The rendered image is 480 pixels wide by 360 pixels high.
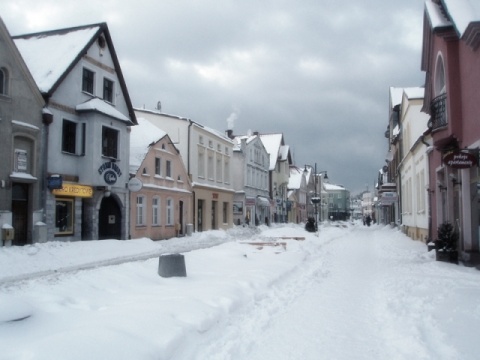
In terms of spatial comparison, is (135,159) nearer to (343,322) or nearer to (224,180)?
(224,180)

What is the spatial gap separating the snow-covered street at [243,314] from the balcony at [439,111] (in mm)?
4665

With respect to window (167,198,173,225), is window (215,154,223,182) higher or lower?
higher

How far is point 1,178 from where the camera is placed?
715 inches

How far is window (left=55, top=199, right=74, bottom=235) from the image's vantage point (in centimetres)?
2145

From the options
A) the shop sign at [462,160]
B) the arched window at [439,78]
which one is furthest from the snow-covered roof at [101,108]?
the shop sign at [462,160]

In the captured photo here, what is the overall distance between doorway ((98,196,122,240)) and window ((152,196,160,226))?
383 centimetres

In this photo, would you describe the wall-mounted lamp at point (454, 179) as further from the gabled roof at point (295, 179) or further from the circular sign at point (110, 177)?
the gabled roof at point (295, 179)

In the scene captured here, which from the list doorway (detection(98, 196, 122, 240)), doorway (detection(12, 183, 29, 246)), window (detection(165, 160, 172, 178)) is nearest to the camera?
doorway (detection(12, 183, 29, 246))

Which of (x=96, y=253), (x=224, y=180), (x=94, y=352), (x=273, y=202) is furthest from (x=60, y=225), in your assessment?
(x=273, y=202)

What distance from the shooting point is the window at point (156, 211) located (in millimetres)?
29562

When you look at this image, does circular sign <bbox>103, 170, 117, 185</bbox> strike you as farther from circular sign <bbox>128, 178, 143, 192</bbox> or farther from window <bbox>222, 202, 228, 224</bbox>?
window <bbox>222, 202, 228, 224</bbox>

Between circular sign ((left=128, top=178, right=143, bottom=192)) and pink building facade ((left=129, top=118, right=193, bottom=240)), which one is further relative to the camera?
pink building facade ((left=129, top=118, right=193, bottom=240))

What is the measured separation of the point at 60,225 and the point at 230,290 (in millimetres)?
14403

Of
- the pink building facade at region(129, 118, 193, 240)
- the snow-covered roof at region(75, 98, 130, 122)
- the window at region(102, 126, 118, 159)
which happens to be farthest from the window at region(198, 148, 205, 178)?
the window at region(102, 126, 118, 159)
